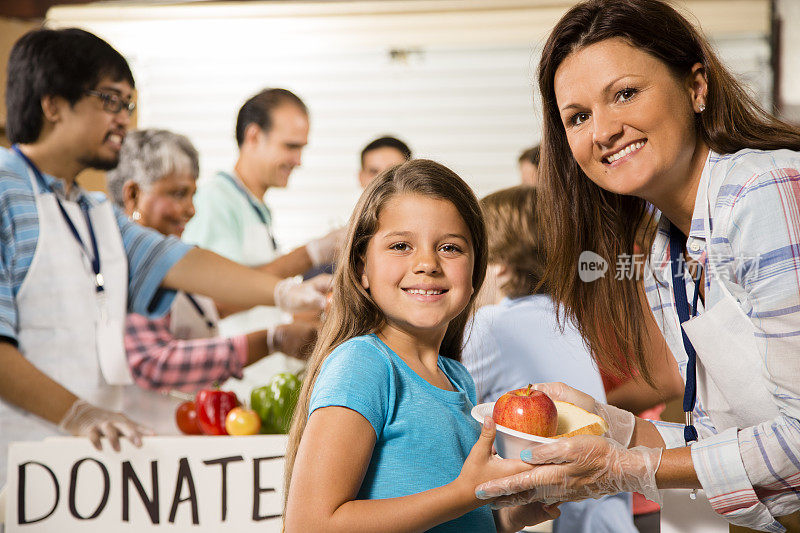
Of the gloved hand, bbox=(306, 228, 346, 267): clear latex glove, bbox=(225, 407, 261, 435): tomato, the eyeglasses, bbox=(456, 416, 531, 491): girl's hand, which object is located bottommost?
bbox=(225, 407, 261, 435): tomato

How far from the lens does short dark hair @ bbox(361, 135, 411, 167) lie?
3.31 meters

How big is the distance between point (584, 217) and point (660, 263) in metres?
0.19

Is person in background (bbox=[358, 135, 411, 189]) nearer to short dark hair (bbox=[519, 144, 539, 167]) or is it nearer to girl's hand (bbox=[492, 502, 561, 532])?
short dark hair (bbox=[519, 144, 539, 167])

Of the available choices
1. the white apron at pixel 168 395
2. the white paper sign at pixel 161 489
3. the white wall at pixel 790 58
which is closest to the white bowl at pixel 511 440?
the white paper sign at pixel 161 489

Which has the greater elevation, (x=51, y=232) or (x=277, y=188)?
(x=277, y=188)

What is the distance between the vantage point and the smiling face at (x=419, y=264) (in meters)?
1.38

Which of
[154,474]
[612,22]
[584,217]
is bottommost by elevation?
[154,474]

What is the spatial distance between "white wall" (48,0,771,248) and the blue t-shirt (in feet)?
6.25

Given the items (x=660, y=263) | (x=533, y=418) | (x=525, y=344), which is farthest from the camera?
(x=525, y=344)

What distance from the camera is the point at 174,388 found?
2.85 metres

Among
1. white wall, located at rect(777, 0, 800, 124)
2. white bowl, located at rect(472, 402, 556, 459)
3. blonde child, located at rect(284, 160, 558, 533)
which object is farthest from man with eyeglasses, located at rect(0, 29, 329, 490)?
white wall, located at rect(777, 0, 800, 124)

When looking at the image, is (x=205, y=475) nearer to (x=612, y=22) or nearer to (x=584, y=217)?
(x=584, y=217)

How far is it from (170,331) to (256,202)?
0.63 metres

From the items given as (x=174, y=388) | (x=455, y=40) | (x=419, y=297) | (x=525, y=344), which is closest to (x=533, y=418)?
(x=419, y=297)
